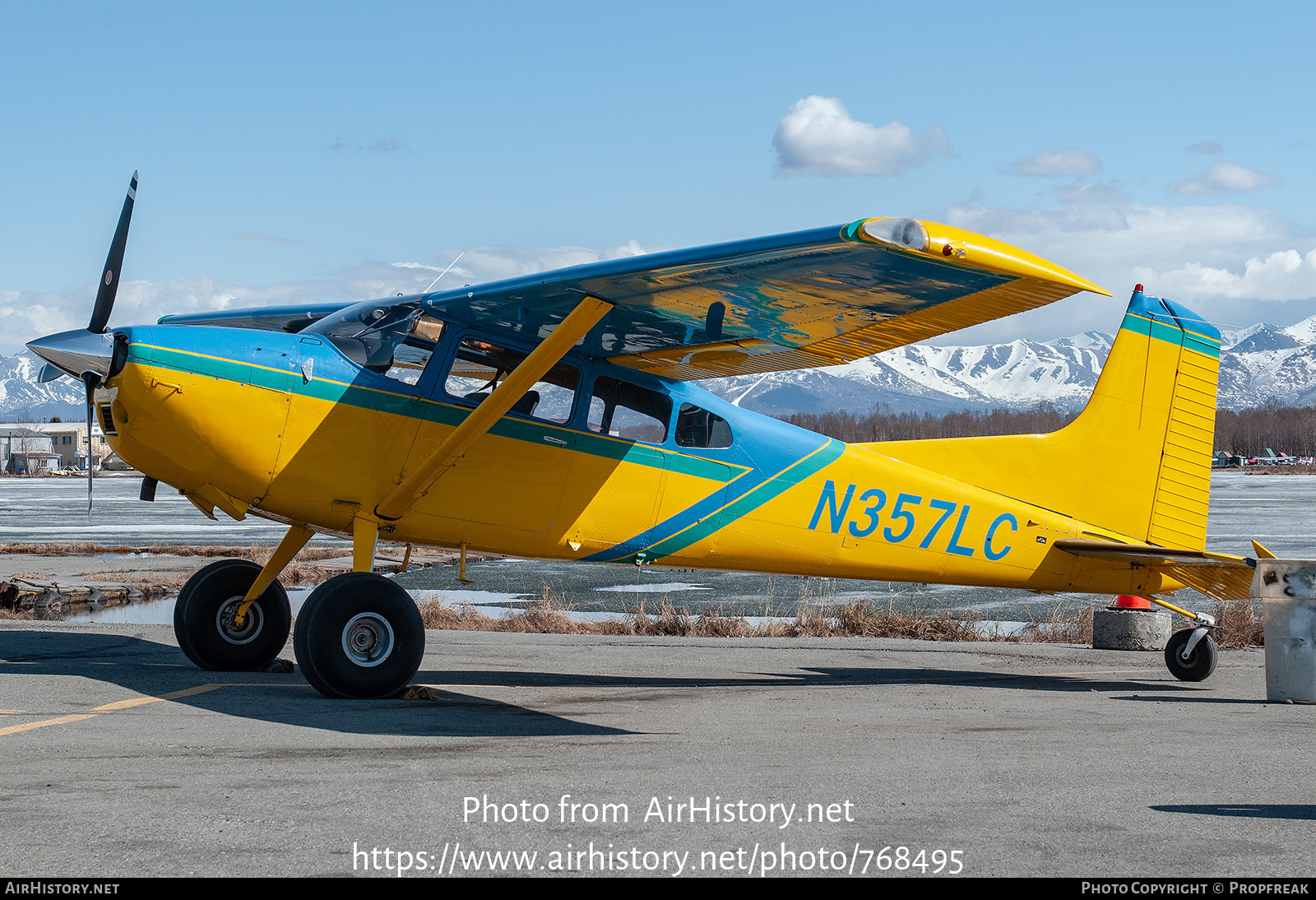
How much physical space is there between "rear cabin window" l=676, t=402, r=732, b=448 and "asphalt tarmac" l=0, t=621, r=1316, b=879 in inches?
78.6

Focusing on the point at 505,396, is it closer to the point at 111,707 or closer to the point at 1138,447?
the point at 111,707

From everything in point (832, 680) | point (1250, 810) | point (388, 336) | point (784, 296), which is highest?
point (784, 296)

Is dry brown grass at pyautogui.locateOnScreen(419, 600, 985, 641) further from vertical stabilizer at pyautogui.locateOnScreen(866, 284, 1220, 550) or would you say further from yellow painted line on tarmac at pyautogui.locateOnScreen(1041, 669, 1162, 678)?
vertical stabilizer at pyautogui.locateOnScreen(866, 284, 1220, 550)

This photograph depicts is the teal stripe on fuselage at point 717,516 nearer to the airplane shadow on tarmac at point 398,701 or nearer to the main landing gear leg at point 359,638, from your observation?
the airplane shadow on tarmac at point 398,701

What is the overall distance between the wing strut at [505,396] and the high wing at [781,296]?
192 mm

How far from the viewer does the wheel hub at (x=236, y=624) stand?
29.5ft

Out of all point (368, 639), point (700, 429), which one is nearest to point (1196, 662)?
point (700, 429)

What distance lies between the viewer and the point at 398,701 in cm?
760

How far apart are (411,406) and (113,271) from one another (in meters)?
2.29

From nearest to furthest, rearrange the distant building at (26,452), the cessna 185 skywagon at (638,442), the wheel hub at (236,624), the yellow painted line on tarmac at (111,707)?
the yellow painted line on tarmac at (111,707)
the cessna 185 skywagon at (638,442)
the wheel hub at (236,624)
the distant building at (26,452)

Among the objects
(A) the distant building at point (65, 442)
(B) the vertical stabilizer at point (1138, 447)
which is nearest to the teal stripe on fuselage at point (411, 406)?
(B) the vertical stabilizer at point (1138, 447)

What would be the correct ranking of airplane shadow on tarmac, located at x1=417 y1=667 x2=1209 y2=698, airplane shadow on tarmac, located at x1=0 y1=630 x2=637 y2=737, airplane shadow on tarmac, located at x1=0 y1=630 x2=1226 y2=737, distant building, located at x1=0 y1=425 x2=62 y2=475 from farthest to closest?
distant building, located at x1=0 y1=425 x2=62 y2=475 < airplane shadow on tarmac, located at x1=417 y1=667 x2=1209 y2=698 < airplane shadow on tarmac, located at x1=0 y1=630 x2=1226 y2=737 < airplane shadow on tarmac, located at x1=0 y1=630 x2=637 y2=737

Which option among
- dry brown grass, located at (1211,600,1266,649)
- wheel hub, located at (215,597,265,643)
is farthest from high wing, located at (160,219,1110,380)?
dry brown grass, located at (1211,600,1266,649)

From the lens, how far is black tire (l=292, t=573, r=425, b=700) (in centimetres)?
741
